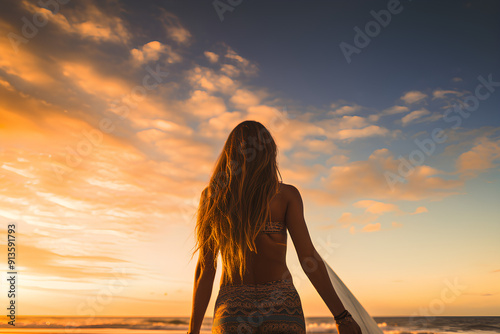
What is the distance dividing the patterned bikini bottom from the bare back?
0.04 meters

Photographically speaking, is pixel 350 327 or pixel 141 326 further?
pixel 141 326

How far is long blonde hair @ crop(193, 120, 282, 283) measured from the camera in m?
2.25

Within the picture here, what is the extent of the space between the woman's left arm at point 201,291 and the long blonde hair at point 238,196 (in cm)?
4

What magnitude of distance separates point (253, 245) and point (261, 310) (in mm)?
381

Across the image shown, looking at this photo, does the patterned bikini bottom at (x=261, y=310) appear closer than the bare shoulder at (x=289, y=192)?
Yes

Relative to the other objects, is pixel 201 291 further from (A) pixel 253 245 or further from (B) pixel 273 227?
(B) pixel 273 227

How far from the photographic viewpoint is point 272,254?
2.22 meters

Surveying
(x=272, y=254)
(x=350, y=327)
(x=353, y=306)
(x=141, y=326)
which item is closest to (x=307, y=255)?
(x=272, y=254)

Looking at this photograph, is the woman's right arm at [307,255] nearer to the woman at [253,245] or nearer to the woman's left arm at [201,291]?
the woman at [253,245]

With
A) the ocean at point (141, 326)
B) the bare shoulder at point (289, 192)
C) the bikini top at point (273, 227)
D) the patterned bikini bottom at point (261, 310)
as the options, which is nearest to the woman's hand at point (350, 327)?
the patterned bikini bottom at point (261, 310)

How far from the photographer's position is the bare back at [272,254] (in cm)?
219

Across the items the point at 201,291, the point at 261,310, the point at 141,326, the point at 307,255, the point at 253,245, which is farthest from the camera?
the point at 141,326

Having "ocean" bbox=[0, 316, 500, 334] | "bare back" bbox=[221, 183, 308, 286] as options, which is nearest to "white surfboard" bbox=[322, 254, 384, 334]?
"bare back" bbox=[221, 183, 308, 286]

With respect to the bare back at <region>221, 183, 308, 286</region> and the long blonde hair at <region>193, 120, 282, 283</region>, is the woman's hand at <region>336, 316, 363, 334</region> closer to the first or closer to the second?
the bare back at <region>221, 183, 308, 286</region>
